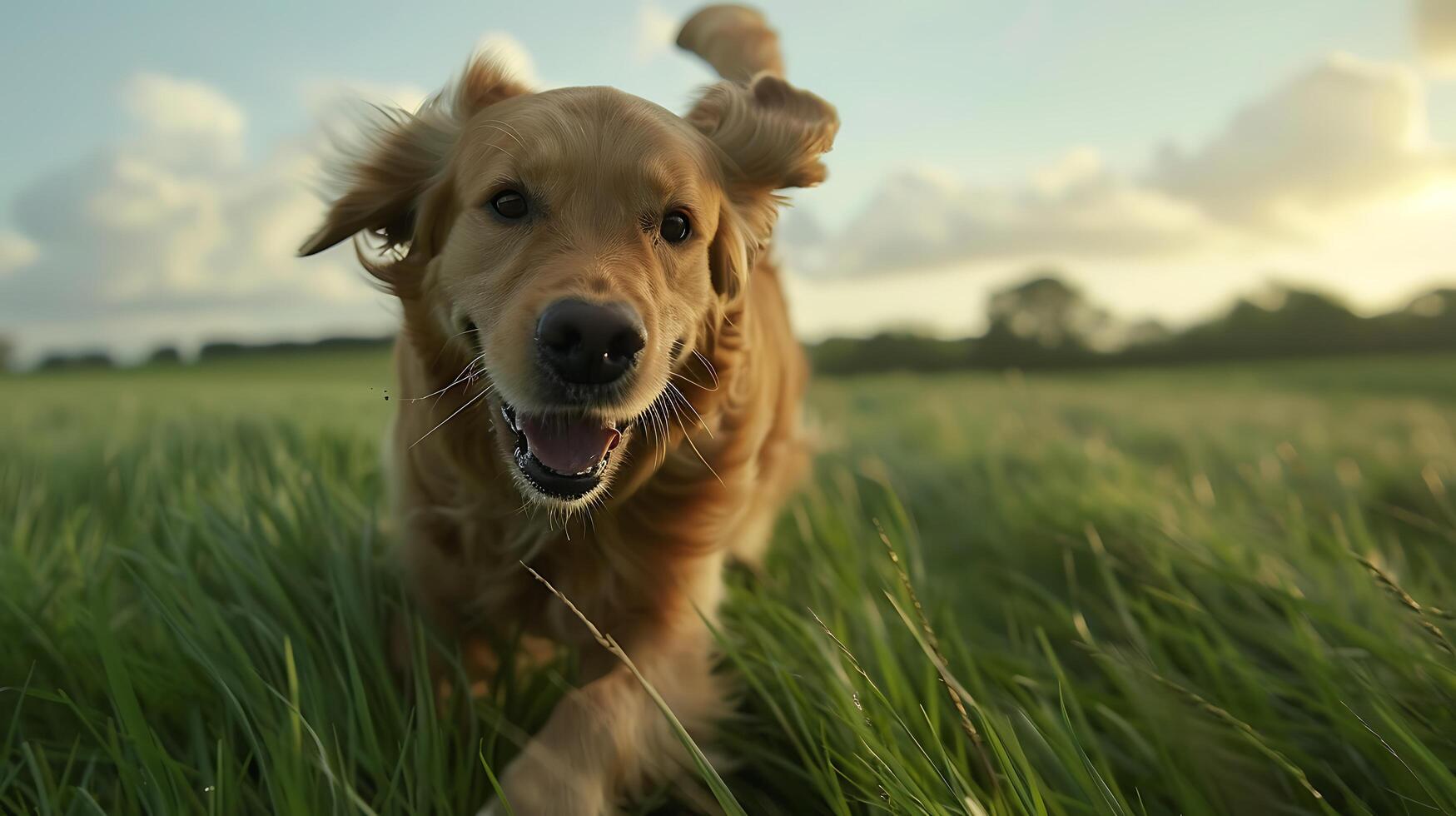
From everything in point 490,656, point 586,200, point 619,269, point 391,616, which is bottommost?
point 490,656

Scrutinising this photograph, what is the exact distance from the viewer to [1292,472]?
173 inches

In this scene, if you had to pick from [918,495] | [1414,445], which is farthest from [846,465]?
[1414,445]

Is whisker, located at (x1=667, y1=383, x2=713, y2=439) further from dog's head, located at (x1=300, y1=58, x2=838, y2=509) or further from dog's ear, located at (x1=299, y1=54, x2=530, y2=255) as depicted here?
dog's ear, located at (x1=299, y1=54, x2=530, y2=255)

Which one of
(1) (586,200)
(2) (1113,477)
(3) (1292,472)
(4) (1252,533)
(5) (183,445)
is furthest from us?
(3) (1292,472)

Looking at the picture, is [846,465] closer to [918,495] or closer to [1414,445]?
[918,495]

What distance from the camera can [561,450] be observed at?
1812 mm

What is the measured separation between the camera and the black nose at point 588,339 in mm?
1594

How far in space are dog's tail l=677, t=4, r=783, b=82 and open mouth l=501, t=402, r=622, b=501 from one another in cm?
197

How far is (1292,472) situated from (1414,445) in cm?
100

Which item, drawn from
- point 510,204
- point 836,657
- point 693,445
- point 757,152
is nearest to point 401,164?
point 510,204

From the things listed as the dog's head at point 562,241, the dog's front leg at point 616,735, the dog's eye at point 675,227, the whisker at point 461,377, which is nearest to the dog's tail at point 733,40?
the dog's head at point 562,241

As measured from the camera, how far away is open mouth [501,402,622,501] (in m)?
1.79

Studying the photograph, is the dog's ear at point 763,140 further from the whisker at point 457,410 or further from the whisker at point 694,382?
the whisker at point 457,410

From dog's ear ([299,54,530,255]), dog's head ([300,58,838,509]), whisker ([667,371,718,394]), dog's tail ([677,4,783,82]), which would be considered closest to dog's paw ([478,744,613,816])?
dog's head ([300,58,838,509])
